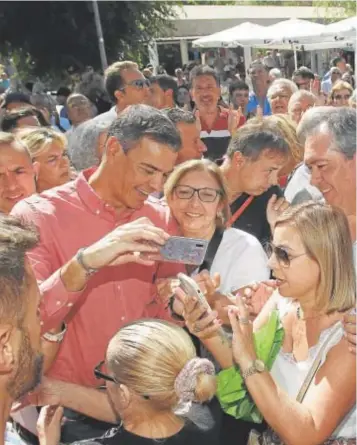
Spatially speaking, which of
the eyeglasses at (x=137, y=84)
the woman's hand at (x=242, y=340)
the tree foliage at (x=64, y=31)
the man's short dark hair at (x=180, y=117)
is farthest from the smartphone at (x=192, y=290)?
the tree foliage at (x=64, y=31)

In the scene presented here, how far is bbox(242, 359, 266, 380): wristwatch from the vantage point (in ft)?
6.31

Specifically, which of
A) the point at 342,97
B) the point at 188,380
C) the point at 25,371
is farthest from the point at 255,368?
the point at 342,97

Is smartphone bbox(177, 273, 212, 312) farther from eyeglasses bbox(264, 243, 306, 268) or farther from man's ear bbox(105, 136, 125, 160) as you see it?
man's ear bbox(105, 136, 125, 160)

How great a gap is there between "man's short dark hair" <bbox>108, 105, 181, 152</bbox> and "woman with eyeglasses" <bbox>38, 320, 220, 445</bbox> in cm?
82

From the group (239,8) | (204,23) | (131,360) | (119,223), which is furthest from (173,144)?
(239,8)

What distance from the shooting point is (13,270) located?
52.7 inches

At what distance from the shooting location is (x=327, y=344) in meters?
1.96

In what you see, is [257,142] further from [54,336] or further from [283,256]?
[54,336]

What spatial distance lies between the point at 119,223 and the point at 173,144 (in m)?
Result: 0.39

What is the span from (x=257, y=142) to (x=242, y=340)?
5.57ft

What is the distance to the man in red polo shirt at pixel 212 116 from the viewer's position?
18.1 ft

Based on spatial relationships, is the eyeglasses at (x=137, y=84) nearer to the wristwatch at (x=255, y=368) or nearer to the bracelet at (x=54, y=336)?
the bracelet at (x=54, y=336)

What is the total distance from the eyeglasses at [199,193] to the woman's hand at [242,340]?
0.97 m

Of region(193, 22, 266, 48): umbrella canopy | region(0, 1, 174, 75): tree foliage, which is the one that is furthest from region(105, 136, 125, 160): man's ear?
region(0, 1, 174, 75): tree foliage
